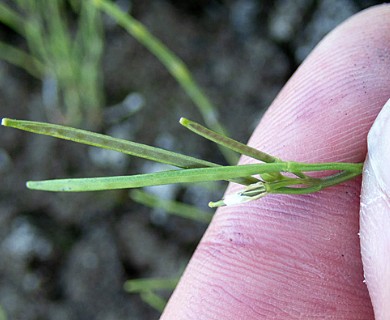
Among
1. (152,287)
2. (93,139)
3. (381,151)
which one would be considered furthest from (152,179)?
(152,287)

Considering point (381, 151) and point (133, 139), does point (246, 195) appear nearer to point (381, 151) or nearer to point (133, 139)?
point (381, 151)

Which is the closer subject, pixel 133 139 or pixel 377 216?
pixel 377 216

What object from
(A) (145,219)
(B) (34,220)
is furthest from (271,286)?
A: (B) (34,220)

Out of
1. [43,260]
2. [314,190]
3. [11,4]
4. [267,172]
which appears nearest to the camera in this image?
[267,172]

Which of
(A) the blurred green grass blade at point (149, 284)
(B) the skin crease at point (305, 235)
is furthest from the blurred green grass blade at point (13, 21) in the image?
(B) the skin crease at point (305, 235)

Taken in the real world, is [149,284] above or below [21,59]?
below

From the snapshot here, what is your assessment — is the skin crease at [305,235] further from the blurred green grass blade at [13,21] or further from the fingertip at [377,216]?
the blurred green grass blade at [13,21]

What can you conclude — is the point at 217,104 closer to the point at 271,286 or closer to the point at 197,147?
the point at 197,147
